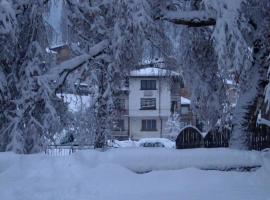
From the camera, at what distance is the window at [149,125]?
63.9 meters

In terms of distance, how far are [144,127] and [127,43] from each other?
5226 cm

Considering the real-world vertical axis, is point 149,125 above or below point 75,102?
below

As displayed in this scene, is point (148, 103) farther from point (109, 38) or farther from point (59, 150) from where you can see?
point (109, 38)

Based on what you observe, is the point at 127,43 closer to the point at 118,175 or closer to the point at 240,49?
the point at 240,49

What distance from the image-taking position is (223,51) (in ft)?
33.3

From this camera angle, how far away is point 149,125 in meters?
64.2

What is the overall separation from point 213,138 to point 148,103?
48073mm

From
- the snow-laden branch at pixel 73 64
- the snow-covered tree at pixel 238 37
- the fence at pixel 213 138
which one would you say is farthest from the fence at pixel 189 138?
the snow-laden branch at pixel 73 64

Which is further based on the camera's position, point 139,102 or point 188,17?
point 139,102

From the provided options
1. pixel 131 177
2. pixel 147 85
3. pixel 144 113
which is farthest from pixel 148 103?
pixel 131 177

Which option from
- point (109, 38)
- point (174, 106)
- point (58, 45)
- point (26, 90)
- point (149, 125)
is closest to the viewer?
point (26, 90)

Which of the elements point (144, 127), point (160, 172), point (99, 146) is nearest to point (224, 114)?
point (99, 146)

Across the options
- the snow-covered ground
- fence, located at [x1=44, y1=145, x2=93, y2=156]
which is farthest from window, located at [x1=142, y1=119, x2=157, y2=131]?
the snow-covered ground

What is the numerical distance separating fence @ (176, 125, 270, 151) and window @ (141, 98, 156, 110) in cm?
4775
